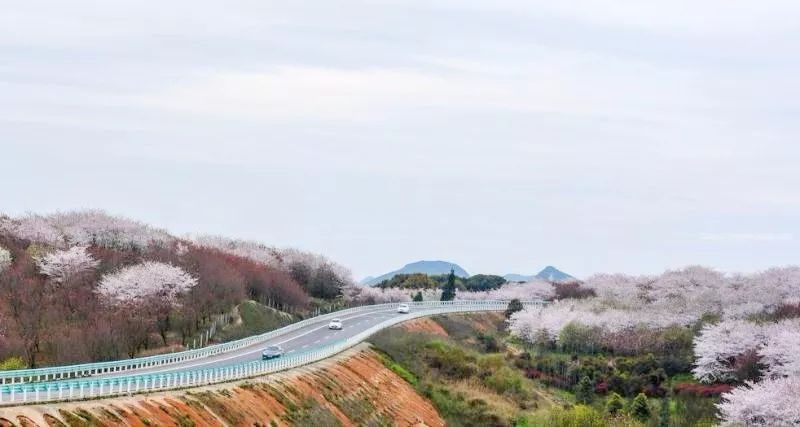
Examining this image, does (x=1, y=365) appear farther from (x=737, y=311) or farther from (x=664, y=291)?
(x=664, y=291)

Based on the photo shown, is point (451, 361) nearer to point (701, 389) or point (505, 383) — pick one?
point (505, 383)

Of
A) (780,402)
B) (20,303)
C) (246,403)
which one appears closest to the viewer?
(246,403)

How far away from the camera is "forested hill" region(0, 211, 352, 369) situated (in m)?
65.2

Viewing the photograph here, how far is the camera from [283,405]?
49531 millimetres

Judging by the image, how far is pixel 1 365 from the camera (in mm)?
56469

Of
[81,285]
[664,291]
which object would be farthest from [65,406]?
[664,291]

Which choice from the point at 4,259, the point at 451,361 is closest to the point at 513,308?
the point at 451,361

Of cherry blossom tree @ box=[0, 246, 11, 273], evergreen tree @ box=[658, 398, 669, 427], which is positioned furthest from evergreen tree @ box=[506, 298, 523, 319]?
cherry blossom tree @ box=[0, 246, 11, 273]

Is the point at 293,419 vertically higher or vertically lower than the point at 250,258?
lower

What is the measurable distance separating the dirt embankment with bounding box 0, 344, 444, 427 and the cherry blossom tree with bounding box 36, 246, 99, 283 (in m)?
23.7

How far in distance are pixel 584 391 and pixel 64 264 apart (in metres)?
39.0

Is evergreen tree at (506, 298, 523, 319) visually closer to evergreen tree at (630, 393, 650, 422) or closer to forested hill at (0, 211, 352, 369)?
forested hill at (0, 211, 352, 369)

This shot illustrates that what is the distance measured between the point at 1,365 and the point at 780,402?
42.1m

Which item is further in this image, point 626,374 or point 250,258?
point 250,258
